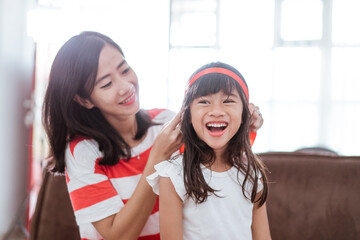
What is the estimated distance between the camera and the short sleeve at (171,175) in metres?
0.92

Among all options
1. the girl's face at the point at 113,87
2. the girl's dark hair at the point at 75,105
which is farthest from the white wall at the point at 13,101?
the girl's face at the point at 113,87

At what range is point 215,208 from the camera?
92 centimetres

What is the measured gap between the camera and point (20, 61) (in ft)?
10.2

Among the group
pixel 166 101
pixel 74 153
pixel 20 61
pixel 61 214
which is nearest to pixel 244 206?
pixel 74 153

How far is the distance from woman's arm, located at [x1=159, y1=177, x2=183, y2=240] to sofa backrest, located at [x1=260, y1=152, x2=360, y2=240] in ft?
1.67

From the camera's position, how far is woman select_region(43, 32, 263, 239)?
1.03 metres

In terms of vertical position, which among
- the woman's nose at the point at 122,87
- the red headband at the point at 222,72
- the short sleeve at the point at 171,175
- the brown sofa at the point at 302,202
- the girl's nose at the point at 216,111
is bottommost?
the brown sofa at the point at 302,202

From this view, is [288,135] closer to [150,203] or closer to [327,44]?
[327,44]

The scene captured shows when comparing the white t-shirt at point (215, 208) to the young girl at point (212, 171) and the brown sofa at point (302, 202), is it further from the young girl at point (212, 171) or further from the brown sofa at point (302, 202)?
the brown sofa at point (302, 202)

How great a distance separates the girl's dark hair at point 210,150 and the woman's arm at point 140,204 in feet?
0.20

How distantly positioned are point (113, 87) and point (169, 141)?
261mm

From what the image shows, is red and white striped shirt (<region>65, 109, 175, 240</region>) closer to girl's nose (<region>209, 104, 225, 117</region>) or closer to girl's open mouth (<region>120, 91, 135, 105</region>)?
girl's open mouth (<region>120, 91, 135, 105</region>)

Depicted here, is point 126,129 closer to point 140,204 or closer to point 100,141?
point 100,141

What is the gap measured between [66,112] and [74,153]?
0.45 feet
